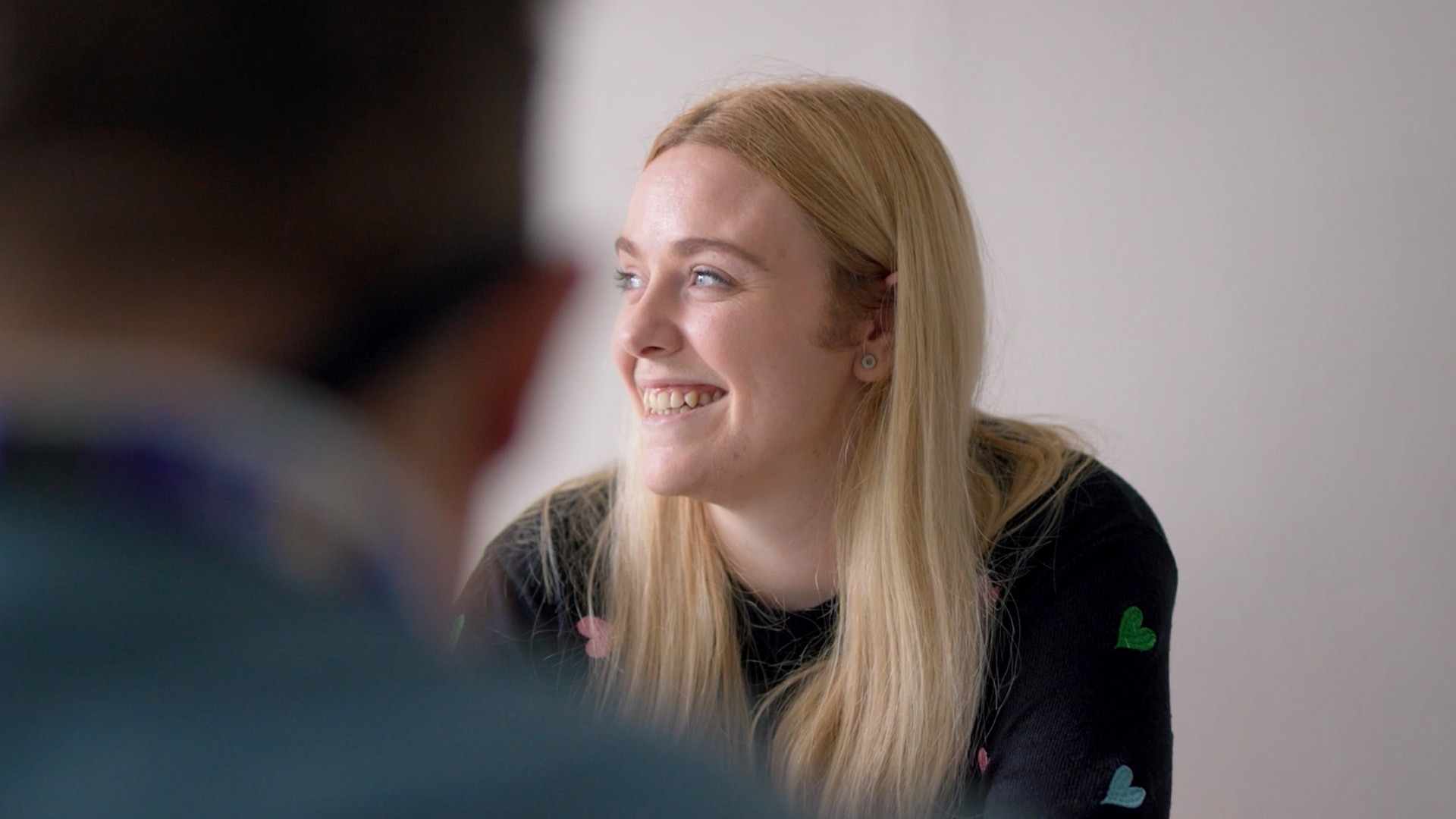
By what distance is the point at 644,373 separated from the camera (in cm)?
137

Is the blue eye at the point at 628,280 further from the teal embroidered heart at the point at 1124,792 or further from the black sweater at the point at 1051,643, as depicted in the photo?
the teal embroidered heart at the point at 1124,792

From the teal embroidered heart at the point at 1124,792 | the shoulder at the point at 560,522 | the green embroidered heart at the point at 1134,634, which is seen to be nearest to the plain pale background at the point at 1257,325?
the shoulder at the point at 560,522

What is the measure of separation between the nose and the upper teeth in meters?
0.04

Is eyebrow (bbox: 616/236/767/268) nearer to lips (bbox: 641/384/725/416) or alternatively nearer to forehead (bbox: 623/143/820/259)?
forehead (bbox: 623/143/820/259)

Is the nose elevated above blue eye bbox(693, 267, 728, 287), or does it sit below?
below

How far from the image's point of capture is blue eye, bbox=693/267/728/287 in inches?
53.1

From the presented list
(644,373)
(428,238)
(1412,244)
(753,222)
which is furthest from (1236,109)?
(428,238)

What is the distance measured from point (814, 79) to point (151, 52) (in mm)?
1200

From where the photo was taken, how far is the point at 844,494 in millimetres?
1392

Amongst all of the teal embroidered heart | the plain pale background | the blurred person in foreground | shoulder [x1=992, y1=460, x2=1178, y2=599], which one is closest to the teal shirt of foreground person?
the blurred person in foreground

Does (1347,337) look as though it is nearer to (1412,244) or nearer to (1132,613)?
(1412,244)

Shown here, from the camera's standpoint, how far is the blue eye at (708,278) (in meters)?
1.35

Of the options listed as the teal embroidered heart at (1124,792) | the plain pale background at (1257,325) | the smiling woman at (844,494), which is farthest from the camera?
the plain pale background at (1257,325)

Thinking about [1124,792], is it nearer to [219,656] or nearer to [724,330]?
[724,330]
